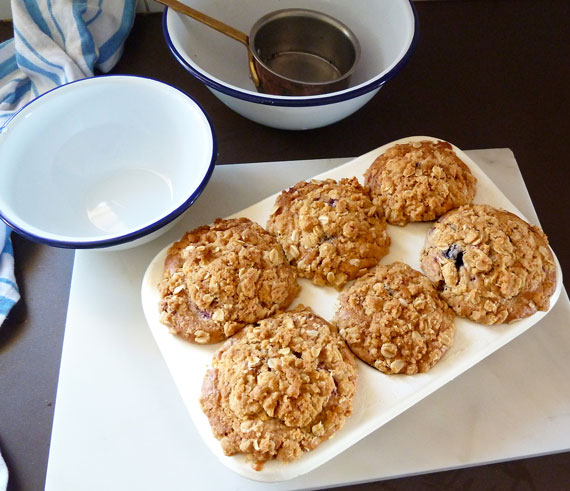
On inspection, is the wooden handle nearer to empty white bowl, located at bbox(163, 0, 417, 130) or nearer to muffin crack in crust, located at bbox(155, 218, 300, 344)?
empty white bowl, located at bbox(163, 0, 417, 130)

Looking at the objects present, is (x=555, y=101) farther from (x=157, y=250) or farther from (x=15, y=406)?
(x=15, y=406)

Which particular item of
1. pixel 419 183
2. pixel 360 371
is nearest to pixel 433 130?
pixel 419 183

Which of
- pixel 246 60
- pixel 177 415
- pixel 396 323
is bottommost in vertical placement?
pixel 177 415

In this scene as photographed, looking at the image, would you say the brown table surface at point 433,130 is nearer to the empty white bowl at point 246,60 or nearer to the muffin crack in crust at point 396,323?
the empty white bowl at point 246,60

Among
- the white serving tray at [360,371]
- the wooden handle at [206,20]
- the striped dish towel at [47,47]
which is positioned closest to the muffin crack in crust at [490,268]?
the white serving tray at [360,371]

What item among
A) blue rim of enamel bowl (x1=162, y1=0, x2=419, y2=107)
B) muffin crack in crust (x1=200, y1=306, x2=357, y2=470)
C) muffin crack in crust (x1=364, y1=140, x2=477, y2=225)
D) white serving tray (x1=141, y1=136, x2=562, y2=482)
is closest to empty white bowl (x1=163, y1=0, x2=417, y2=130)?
blue rim of enamel bowl (x1=162, y1=0, x2=419, y2=107)

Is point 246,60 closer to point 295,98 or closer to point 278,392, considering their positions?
point 295,98

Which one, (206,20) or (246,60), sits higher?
(206,20)
